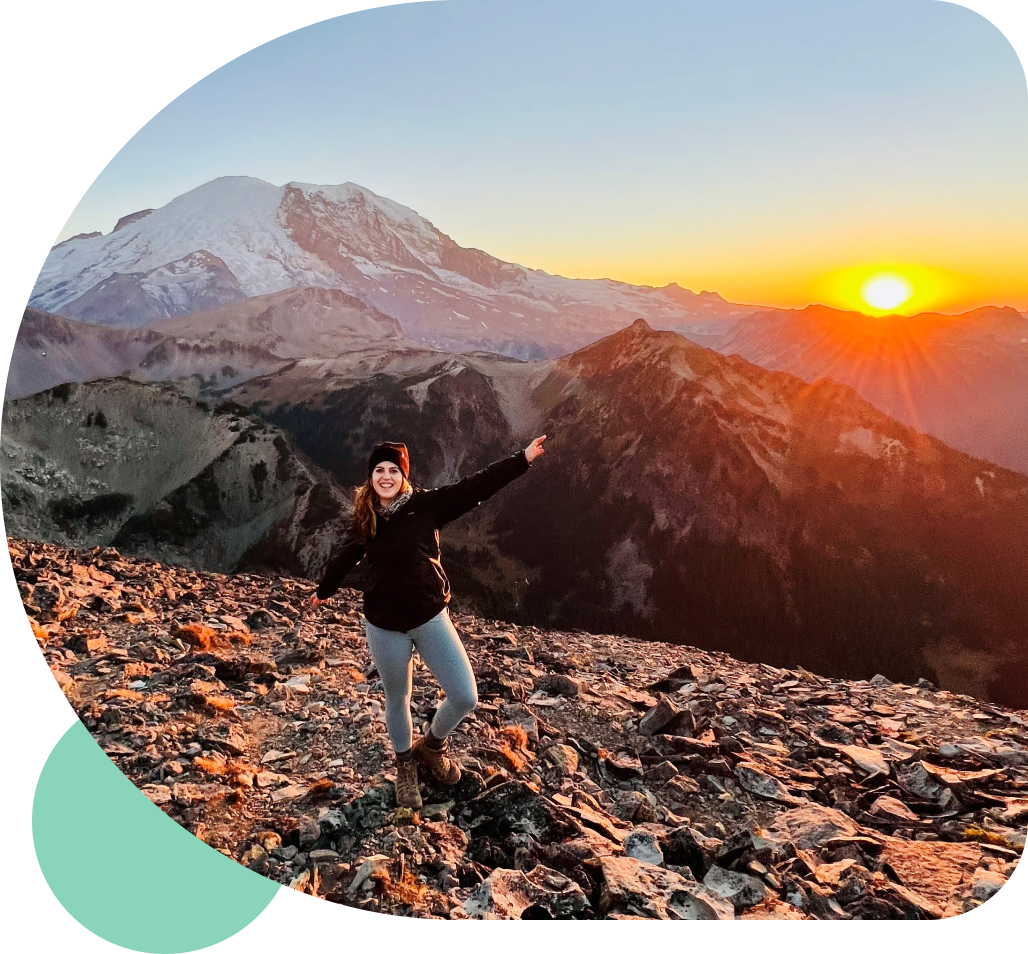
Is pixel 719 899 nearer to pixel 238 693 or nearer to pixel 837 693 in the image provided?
pixel 238 693

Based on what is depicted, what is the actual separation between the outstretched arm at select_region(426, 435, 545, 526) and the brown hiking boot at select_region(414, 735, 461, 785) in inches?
45.7

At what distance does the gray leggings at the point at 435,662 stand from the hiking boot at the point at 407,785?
89 millimetres

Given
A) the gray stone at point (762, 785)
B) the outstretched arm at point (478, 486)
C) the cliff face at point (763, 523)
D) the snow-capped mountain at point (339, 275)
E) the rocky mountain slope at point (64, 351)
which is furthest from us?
the cliff face at point (763, 523)

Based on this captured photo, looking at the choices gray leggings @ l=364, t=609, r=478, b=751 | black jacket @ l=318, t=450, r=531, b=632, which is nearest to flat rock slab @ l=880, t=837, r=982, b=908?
Answer: gray leggings @ l=364, t=609, r=478, b=751

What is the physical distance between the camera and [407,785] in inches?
115

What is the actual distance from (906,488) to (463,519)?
4.70m

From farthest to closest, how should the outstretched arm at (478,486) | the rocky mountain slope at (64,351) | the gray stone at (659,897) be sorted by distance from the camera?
the rocky mountain slope at (64,351), the outstretched arm at (478,486), the gray stone at (659,897)

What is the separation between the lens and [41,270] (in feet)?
10.6

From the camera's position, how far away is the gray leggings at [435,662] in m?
2.79

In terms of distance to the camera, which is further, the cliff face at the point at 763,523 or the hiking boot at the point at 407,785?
the cliff face at the point at 763,523

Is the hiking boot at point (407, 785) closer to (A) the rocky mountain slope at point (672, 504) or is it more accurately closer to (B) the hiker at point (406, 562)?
(B) the hiker at point (406, 562)

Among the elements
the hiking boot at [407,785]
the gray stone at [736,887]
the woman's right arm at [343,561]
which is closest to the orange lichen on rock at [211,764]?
the hiking boot at [407,785]

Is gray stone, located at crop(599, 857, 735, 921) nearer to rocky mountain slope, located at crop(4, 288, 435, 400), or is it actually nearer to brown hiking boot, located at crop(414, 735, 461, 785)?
brown hiking boot, located at crop(414, 735, 461, 785)

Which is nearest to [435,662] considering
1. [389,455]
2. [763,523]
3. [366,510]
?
[366,510]
